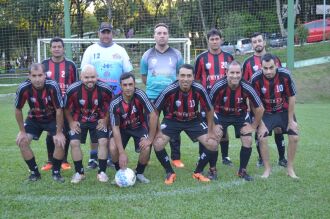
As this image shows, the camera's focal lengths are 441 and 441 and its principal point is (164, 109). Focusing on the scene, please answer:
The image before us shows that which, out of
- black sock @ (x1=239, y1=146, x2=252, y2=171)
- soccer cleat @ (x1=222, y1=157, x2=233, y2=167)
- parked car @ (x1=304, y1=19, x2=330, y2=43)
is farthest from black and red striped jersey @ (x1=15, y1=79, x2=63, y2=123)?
→ parked car @ (x1=304, y1=19, x2=330, y2=43)

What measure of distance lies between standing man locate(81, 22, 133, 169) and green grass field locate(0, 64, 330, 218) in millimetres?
1149

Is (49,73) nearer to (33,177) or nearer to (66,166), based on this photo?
(66,166)

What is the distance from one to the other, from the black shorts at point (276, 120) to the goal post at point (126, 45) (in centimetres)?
620

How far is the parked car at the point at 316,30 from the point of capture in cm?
2439

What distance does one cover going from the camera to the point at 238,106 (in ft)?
18.4

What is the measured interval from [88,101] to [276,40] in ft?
48.9

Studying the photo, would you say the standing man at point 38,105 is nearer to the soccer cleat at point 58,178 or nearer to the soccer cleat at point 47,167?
the soccer cleat at point 58,178

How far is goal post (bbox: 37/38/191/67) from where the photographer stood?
12.1m

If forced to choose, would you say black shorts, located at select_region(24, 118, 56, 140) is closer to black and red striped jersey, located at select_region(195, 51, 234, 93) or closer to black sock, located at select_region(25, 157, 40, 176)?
black sock, located at select_region(25, 157, 40, 176)

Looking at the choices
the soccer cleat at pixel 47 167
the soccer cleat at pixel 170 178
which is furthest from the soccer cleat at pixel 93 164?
the soccer cleat at pixel 170 178

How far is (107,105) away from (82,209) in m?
1.65

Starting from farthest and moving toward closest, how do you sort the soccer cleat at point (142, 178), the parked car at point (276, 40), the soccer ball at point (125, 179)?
the parked car at point (276, 40) → the soccer cleat at point (142, 178) → the soccer ball at point (125, 179)

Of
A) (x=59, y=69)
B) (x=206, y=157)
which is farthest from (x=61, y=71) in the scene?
(x=206, y=157)

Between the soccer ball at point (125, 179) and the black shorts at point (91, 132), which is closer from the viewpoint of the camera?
the soccer ball at point (125, 179)
